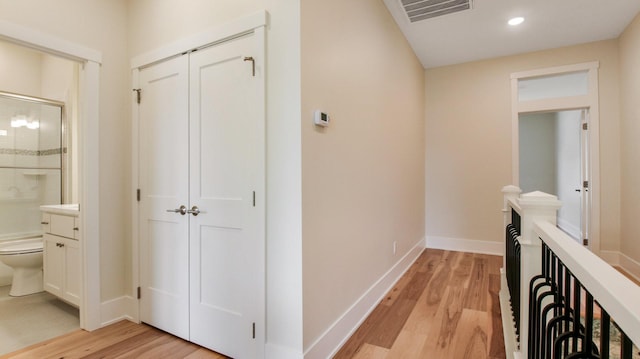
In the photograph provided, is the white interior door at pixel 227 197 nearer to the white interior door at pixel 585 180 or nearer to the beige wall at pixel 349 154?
the beige wall at pixel 349 154

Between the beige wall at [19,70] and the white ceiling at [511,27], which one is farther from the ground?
the white ceiling at [511,27]

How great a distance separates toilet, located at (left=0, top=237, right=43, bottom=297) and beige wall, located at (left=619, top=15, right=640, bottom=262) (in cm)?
627

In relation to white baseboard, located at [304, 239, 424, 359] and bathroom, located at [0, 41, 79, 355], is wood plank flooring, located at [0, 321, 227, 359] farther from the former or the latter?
bathroom, located at [0, 41, 79, 355]

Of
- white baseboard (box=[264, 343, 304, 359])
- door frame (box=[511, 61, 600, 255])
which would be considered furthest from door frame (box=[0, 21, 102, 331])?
door frame (box=[511, 61, 600, 255])

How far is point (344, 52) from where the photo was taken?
2232 mm

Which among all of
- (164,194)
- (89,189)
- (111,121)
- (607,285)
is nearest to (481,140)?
(164,194)

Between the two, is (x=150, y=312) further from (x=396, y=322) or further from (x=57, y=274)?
(x=396, y=322)

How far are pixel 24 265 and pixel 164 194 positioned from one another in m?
1.96

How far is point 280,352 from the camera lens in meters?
1.78

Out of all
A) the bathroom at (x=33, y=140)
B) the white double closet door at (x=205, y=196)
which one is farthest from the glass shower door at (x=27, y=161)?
the white double closet door at (x=205, y=196)

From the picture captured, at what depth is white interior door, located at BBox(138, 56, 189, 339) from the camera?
223cm

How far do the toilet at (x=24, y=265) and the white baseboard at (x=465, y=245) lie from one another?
16.0 feet

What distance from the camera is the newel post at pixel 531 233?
1.37 metres

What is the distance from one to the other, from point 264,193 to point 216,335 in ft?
3.43
